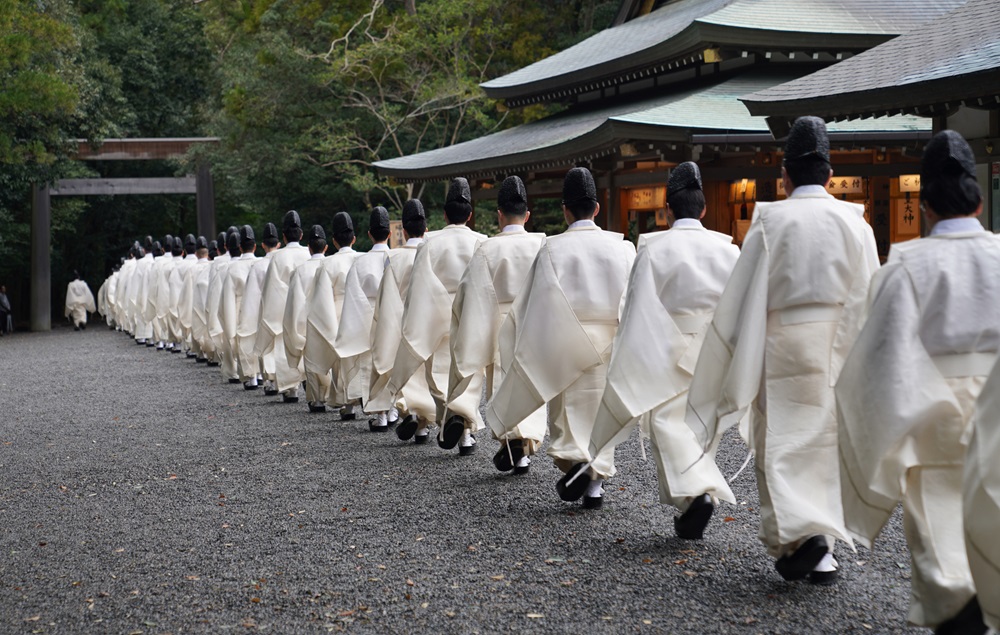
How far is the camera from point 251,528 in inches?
231

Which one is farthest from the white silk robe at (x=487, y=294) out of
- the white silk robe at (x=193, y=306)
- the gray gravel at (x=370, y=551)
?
the white silk robe at (x=193, y=306)

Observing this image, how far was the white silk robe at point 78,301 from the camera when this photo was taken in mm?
32156

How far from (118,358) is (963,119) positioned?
14.8m

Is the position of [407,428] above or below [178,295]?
below

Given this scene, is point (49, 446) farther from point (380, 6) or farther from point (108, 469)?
point (380, 6)

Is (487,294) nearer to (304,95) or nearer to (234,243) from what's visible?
(234,243)

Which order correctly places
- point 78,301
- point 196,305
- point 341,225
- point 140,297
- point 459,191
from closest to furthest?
point 459,191
point 341,225
point 196,305
point 140,297
point 78,301

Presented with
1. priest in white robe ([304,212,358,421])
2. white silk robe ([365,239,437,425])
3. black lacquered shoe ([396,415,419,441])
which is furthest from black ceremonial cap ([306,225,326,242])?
black lacquered shoe ([396,415,419,441])

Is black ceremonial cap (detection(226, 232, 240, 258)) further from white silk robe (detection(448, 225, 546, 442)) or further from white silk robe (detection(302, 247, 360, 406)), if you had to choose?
white silk robe (detection(448, 225, 546, 442))

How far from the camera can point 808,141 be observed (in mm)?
4562

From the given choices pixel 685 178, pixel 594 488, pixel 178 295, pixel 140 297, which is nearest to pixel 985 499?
pixel 685 178

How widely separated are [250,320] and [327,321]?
3509 millimetres

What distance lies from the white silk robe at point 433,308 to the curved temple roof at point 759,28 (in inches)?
362

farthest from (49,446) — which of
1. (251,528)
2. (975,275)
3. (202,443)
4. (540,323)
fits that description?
(975,275)
